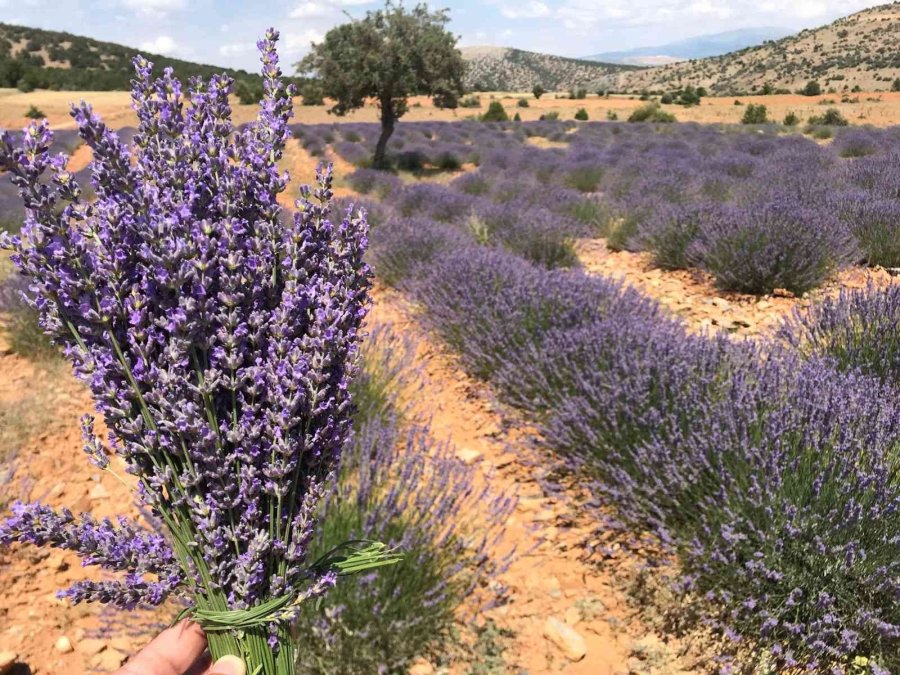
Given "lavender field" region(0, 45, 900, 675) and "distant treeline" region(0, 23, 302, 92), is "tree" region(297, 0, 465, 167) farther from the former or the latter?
"distant treeline" region(0, 23, 302, 92)

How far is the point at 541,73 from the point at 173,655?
427 ft

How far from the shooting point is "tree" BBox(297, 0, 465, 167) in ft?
47.0

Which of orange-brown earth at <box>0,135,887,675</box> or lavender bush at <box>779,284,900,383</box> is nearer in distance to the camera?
orange-brown earth at <box>0,135,887,675</box>

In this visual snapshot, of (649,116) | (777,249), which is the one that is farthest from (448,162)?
A: (649,116)

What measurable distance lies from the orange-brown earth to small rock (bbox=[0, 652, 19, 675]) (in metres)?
0.03

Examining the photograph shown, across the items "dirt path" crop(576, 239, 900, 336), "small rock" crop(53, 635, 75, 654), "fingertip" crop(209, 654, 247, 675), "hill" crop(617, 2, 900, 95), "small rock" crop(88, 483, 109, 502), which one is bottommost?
"small rock" crop(53, 635, 75, 654)

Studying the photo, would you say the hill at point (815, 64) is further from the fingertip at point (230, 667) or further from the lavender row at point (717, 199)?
the fingertip at point (230, 667)

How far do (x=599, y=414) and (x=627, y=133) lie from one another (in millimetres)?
21434

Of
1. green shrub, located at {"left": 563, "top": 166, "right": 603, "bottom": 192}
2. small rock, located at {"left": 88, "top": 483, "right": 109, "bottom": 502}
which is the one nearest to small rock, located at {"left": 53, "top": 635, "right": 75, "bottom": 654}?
small rock, located at {"left": 88, "top": 483, "right": 109, "bottom": 502}

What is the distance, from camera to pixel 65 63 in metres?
52.2

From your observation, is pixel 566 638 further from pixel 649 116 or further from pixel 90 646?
pixel 649 116

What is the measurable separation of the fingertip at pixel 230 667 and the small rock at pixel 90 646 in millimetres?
1579

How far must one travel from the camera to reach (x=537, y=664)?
2090 mm

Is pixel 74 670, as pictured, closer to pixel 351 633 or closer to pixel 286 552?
pixel 351 633
